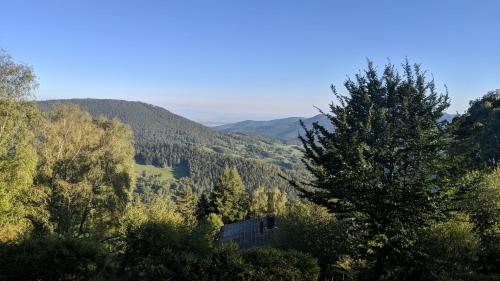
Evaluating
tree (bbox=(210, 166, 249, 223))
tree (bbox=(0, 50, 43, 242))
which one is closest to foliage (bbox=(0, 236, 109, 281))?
tree (bbox=(0, 50, 43, 242))

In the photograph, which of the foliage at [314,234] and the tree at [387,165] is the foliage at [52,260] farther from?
the foliage at [314,234]

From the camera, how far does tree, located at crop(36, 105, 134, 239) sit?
28688 mm

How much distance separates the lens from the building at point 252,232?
33.7 metres

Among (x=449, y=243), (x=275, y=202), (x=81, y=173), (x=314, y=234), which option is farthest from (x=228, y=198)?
(x=449, y=243)

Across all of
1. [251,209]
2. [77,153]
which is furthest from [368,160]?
[251,209]

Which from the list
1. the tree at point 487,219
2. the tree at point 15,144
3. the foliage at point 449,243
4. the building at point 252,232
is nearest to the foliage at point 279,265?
the foliage at point 449,243

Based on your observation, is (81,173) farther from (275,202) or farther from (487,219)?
(275,202)

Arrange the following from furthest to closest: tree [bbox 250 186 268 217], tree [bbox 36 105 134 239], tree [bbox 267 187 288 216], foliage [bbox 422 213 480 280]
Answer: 1. tree [bbox 250 186 268 217]
2. tree [bbox 267 187 288 216]
3. tree [bbox 36 105 134 239]
4. foliage [bbox 422 213 480 280]

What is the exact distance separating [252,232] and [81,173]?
1589 centimetres

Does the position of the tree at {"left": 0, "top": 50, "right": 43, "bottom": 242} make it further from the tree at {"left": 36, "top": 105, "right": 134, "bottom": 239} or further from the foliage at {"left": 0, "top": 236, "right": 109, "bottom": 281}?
the foliage at {"left": 0, "top": 236, "right": 109, "bottom": 281}

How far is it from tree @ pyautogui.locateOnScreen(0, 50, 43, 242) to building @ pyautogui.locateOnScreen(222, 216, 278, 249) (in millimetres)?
17298

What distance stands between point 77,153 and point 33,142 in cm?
311

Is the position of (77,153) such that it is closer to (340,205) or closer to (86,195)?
(86,195)

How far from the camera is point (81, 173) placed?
30.9 meters
